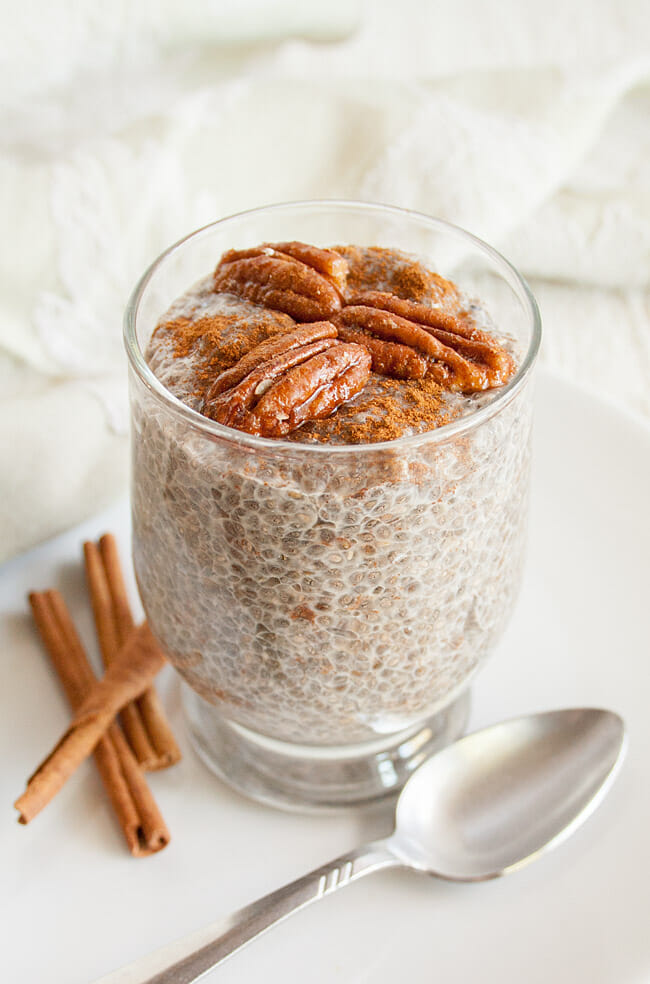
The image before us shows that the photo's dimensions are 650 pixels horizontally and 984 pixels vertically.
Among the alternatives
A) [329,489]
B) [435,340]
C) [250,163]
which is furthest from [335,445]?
[250,163]

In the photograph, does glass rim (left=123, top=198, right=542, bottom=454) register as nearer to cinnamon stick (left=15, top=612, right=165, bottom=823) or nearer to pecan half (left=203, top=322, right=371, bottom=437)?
pecan half (left=203, top=322, right=371, bottom=437)

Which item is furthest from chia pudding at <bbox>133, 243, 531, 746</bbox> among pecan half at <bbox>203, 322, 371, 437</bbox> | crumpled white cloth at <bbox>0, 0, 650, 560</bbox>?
crumpled white cloth at <bbox>0, 0, 650, 560</bbox>

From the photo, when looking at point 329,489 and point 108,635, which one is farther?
point 108,635

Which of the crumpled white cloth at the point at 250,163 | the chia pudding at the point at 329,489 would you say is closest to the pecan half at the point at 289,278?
the chia pudding at the point at 329,489

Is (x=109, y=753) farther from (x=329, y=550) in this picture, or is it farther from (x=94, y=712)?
(x=329, y=550)

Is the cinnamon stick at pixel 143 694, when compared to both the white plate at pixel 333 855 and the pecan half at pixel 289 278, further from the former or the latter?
the pecan half at pixel 289 278

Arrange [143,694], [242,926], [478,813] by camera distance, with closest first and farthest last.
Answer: [242,926] < [478,813] < [143,694]

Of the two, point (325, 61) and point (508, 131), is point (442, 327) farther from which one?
point (325, 61)
